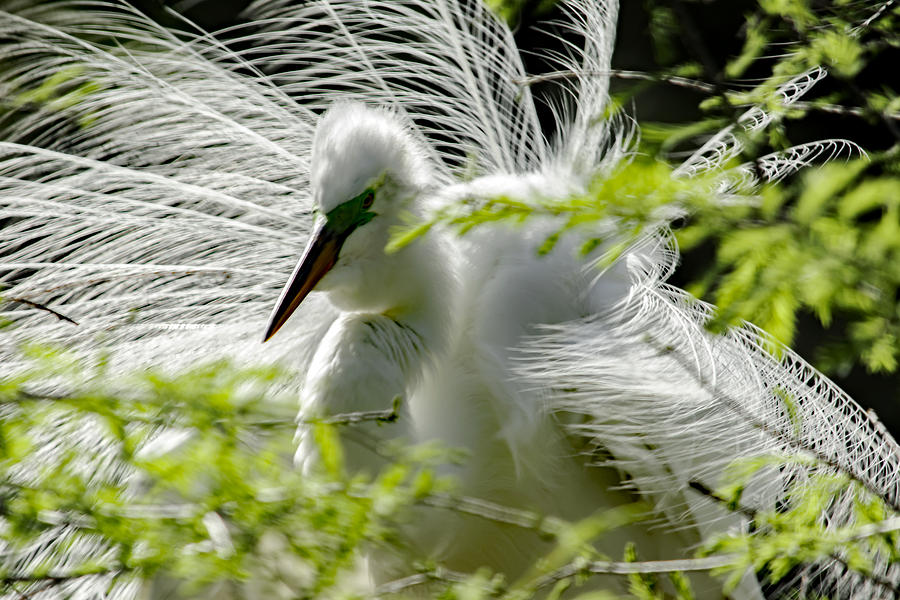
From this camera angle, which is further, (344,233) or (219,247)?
(219,247)

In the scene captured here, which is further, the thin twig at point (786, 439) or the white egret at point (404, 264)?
the white egret at point (404, 264)

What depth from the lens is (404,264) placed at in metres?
1.61

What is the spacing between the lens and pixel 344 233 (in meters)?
1.57

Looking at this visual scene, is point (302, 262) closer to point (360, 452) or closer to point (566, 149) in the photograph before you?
point (360, 452)

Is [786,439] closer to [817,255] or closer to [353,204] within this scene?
[817,255]

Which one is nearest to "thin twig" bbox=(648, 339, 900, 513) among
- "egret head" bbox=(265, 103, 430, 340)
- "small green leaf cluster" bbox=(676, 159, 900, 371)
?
"small green leaf cluster" bbox=(676, 159, 900, 371)

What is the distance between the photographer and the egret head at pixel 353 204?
60.8 inches

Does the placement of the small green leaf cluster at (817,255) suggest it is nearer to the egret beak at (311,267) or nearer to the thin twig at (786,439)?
the thin twig at (786,439)

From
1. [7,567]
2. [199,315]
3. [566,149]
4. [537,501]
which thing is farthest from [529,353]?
[7,567]

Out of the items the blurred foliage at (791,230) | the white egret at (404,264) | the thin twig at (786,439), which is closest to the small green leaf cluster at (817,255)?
the blurred foliage at (791,230)

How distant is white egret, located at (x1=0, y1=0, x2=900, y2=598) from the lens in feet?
5.30

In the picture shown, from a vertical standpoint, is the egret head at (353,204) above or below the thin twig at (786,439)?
above

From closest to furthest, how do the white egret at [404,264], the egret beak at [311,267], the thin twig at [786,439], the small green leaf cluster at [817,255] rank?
the small green leaf cluster at [817,255] → the thin twig at [786,439] → the egret beak at [311,267] → the white egret at [404,264]

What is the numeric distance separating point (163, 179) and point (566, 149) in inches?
34.6
